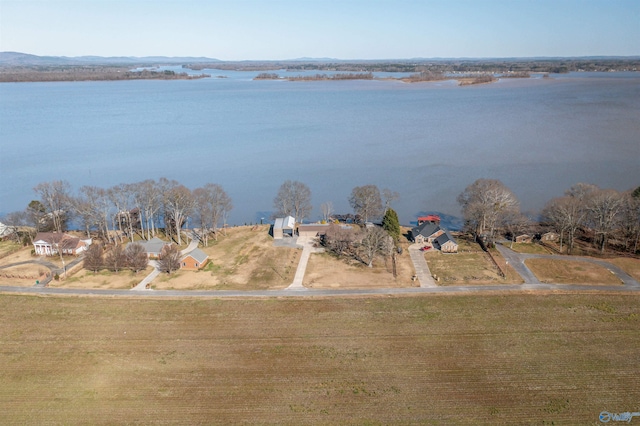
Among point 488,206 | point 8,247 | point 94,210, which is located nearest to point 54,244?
point 94,210

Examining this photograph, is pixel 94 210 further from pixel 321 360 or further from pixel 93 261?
pixel 321 360

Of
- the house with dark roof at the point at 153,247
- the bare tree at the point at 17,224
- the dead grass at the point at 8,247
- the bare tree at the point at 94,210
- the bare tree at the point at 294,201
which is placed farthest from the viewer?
the bare tree at the point at 294,201

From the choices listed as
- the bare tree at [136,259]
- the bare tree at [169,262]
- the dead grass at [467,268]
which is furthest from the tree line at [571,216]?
the bare tree at [136,259]

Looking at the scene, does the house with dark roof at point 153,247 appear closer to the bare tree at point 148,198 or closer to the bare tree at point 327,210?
the bare tree at point 148,198

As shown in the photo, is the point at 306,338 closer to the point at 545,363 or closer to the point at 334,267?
the point at 334,267

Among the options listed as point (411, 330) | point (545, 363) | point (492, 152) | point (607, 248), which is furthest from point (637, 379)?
point (492, 152)

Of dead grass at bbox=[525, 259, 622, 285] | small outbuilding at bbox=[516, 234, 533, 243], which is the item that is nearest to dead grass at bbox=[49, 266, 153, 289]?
dead grass at bbox=[525, 259, 622, 285]

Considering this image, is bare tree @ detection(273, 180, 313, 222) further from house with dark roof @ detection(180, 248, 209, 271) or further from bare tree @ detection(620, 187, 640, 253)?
bare tree @ detection(620, 187, 640, 253)
